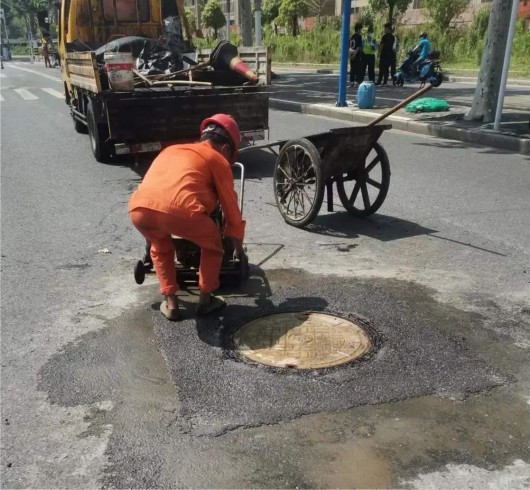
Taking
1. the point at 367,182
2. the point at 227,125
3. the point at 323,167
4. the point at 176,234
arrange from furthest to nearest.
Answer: the point at 367,182 < the point at 323,167 < the point at 227,125 < the point at 176,234

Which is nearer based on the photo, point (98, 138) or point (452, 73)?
point (98, 138)

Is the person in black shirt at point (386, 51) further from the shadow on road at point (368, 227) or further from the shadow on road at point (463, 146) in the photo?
the shadow on road at point (368, 227)

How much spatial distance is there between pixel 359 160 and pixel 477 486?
377cm

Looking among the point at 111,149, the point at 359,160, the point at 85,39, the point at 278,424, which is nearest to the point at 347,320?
the point at 278,424

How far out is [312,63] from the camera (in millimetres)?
33125

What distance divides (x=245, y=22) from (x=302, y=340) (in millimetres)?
18768

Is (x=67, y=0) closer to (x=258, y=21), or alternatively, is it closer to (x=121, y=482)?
(x=258, y=21)

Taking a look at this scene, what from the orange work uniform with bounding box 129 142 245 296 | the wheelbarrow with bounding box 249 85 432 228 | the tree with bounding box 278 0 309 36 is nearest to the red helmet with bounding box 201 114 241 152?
the orange work uniform with bounding box 129 142 245 296

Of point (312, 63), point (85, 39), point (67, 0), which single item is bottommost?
point (312, 63)

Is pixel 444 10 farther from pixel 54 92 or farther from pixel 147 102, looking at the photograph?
pixel 147 102

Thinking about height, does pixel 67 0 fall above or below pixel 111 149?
above

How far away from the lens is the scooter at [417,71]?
1700cm

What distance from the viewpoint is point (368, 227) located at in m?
5.61

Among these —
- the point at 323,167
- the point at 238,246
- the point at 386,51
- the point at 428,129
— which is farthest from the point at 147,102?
the point at 386,51
